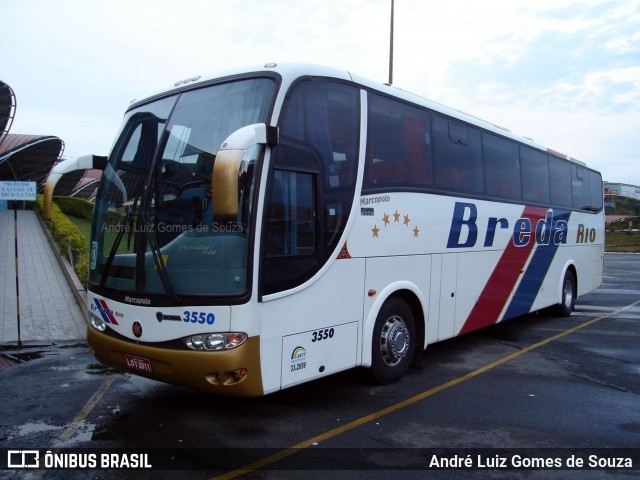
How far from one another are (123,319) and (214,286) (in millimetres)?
1142

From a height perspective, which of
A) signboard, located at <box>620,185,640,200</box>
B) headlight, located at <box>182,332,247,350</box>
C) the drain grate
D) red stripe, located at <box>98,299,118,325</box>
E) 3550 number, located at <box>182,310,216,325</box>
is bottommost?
the drain grate

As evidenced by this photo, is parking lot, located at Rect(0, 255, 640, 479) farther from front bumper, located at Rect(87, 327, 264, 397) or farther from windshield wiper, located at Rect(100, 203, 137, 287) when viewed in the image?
windshield wiper, located at Rect(100, 203, 137, 287)

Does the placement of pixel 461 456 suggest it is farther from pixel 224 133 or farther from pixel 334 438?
pixel 224 133

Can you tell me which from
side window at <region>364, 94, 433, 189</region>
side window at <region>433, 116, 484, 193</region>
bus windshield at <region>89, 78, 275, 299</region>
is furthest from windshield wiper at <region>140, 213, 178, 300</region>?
side window at <region>433, 116, 484, 193</region>

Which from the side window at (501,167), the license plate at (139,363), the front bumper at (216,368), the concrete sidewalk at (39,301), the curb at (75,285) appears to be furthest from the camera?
the curb at (75,285)

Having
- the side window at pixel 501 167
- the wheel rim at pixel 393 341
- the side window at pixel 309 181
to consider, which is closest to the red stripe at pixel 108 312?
the side window at pixel 309 181

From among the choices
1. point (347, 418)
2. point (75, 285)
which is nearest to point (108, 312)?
point (347, 418)

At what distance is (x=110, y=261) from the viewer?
5.30 metres

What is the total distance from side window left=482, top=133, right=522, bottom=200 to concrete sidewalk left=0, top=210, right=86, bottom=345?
7010mm

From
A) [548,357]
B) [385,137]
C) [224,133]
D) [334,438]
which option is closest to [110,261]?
[224,133]

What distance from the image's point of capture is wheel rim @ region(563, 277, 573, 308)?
11.8 meters

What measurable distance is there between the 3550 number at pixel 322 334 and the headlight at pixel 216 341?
892mm

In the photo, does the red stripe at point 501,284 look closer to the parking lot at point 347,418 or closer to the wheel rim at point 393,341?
the parking lot at point 347,418

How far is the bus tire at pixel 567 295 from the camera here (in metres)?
11.7
